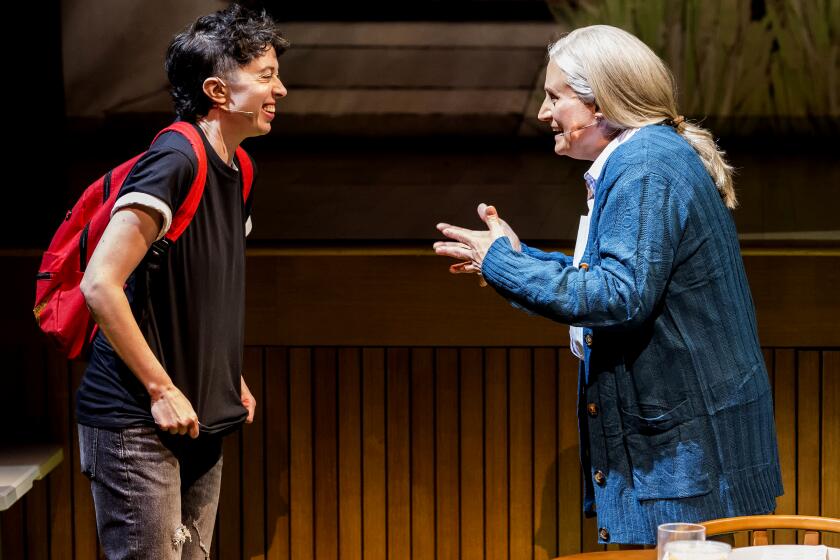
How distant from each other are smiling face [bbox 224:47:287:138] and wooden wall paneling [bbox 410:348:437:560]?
3.42 ft

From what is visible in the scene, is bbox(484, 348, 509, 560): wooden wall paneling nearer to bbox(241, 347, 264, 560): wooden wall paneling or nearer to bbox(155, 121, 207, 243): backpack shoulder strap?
bbox(241, 347, 264, 560): wooden wall paneling

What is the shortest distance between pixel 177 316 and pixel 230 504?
45.9 inches

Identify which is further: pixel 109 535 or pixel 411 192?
pixel 411 192

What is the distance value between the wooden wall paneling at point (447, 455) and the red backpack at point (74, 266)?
3.86ft

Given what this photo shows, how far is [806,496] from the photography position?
288 cm

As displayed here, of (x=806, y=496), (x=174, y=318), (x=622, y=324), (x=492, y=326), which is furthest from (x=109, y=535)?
(x=806, y=496)

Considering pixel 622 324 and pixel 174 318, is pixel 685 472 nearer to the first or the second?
pixel 622 324

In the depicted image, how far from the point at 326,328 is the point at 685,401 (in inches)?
54.8

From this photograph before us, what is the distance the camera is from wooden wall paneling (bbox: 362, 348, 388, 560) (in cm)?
293

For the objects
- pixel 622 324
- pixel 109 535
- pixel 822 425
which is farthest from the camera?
pixel 822 425

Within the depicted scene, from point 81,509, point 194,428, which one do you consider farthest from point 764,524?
point 81,509

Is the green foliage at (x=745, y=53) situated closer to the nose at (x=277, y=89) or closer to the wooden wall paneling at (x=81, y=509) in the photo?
the nose at (x=277, y=89)

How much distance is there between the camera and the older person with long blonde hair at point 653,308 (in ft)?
5.43

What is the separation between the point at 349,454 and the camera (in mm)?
2953
